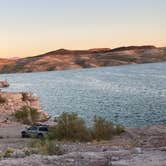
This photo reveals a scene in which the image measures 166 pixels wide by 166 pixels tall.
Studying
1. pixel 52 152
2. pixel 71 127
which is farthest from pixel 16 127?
pixel 52 152

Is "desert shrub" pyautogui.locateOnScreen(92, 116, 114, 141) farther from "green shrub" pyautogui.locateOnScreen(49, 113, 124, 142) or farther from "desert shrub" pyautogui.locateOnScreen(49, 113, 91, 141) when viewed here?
"desert shrub" pyautogui.locateOnScreen(49, 113, 91, 141)

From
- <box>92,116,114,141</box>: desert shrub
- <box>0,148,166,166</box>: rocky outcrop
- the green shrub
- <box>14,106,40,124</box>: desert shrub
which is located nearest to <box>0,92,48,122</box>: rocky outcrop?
<box>14,106,40,124</box>: desert shrub

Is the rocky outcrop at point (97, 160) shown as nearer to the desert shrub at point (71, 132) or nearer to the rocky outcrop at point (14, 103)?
the desert shrub at point (71, 132)

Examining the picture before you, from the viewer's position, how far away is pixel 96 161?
17391 millimetres

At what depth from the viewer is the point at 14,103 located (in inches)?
2694

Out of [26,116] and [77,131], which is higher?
[77,131]

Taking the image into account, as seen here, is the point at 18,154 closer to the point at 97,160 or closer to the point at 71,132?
the point at 97,160

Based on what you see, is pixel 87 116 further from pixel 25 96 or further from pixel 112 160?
pixel 112 160

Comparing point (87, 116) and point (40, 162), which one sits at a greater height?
point (40, 162)

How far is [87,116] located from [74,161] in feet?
151

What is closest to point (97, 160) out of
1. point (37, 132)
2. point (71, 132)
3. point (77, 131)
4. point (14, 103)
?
point (77, 131)

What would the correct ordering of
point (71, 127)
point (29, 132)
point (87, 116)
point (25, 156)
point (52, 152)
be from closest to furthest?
point (25, 156)
point (52, 152)
point (71, 127)
point (29, 132)
point (87, 116)

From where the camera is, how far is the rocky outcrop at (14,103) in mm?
57750

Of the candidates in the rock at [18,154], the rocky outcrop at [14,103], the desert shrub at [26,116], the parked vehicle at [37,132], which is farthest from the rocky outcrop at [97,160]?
the rocky outcrop at [14,103]
